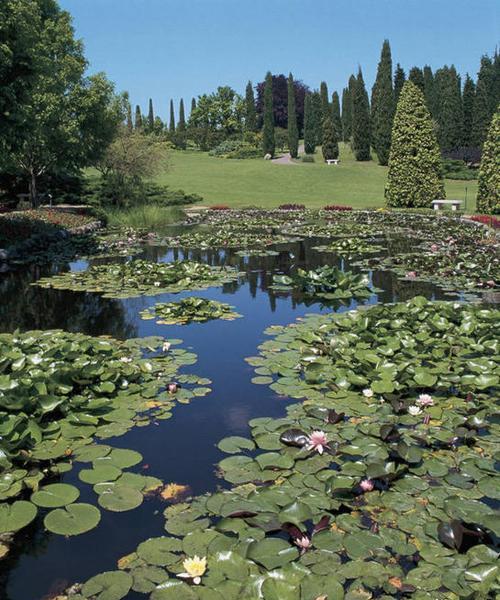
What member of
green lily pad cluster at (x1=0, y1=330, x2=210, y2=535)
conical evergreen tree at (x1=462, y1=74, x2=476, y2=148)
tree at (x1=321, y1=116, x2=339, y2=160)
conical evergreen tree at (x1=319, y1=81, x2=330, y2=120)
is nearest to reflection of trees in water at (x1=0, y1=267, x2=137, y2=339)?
green lily pad cluster at (x1=0, y1=330, x2=210, y2=535)

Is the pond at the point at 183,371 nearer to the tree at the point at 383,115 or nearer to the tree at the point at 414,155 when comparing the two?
the tree at the point at 414,155

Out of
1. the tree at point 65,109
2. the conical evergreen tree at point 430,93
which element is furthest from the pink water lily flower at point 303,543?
the conical evergreen tree at point 430,93

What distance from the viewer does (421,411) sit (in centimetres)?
444

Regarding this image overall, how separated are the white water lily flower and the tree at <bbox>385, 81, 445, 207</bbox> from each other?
2765 centimetres

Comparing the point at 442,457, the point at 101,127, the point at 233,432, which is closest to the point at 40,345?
the point at 233,432

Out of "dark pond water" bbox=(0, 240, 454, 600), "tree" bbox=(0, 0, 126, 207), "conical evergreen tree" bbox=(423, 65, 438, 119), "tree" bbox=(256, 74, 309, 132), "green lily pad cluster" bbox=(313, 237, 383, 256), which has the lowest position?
"dark pond water" bbox=(0, 240, 454, 600)

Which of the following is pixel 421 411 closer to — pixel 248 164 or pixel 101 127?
pixel 101 127

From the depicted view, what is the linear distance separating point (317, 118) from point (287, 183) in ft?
87.2

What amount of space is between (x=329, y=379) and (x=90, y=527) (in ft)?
9.17

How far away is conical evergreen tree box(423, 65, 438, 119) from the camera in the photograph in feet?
180

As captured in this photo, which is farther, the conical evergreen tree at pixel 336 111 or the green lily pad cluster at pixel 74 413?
the conical evergreen tree at pixel 336 111

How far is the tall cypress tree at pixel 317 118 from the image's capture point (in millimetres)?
62406

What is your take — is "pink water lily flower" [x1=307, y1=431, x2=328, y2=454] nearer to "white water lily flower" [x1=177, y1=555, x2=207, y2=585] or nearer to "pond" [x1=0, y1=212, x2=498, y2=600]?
"pond" [x1=0, y1=212, x2=498, y2=600]

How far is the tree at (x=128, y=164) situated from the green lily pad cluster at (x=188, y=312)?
20782 mm
